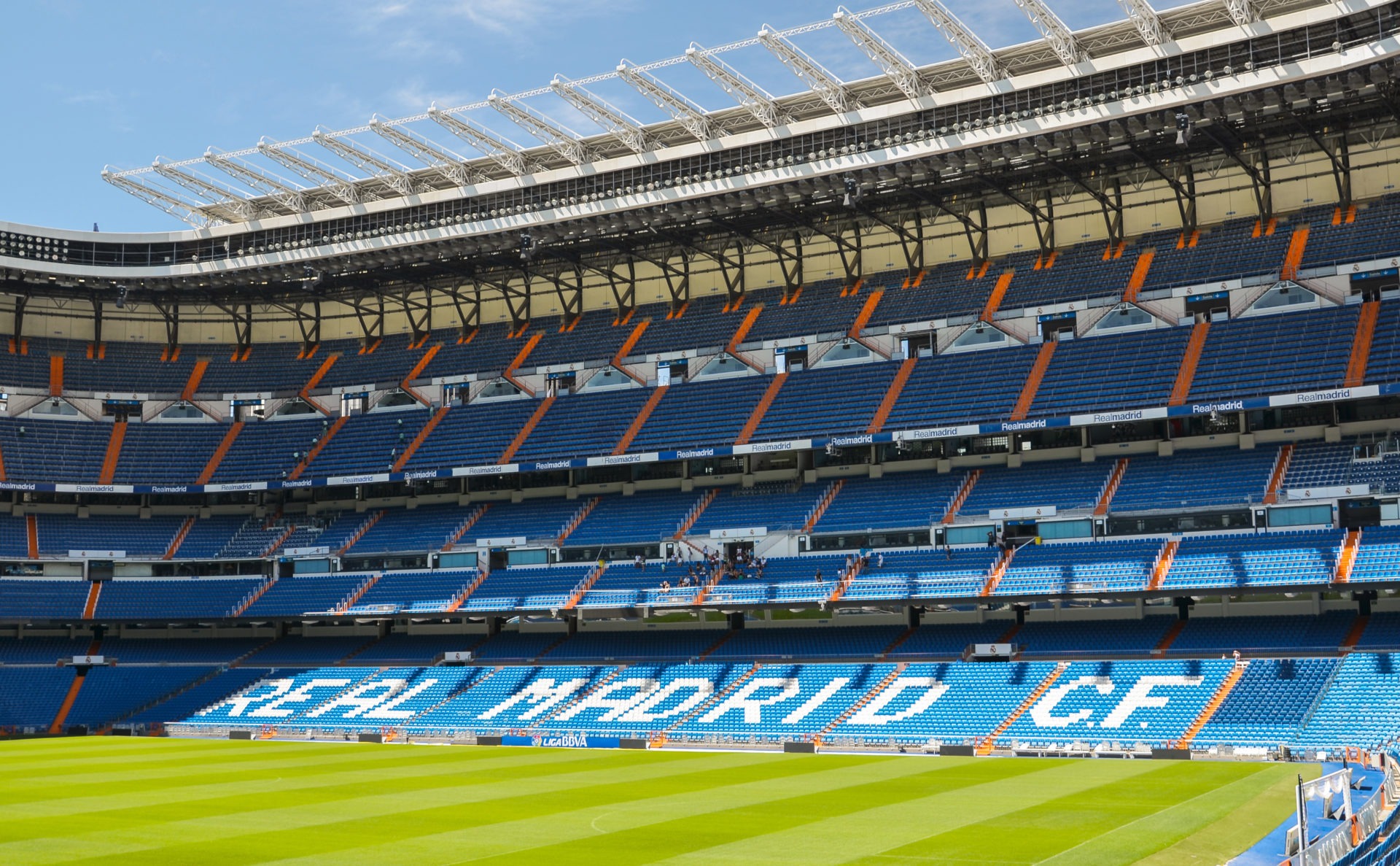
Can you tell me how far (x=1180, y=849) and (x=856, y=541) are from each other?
34.3m

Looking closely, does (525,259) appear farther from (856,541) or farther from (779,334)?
(856,541)

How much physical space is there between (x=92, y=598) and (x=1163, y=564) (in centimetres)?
5389

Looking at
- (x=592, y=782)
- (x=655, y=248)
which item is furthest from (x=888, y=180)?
(x=592, y=782)

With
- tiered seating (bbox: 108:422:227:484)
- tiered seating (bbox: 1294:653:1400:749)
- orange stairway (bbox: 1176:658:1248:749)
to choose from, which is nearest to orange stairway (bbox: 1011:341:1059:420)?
orange stairway (bbox: 1176:658:1248:749)

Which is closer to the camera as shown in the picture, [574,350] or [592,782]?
[592,782]

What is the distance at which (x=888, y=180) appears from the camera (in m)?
58.9

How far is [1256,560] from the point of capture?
46.4 metres

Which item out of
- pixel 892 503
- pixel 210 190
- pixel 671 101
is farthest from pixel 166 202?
pixel 892 503

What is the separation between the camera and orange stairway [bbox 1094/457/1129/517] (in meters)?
52.2

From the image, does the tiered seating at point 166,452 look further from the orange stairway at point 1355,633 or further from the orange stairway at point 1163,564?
A: the orange stairway at point 1355,633

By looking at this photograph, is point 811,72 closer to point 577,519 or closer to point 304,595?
point 577,519

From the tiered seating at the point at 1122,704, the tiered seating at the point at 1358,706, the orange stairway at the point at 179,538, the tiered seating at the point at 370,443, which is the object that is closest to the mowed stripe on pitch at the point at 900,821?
the tiered seating at the point at 1122,704

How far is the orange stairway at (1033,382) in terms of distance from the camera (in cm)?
5538

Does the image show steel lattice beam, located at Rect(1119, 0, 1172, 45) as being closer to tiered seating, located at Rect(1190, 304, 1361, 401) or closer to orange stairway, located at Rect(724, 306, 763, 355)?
tiered seating, located at Rect(1190, 304, 1361, 401)
